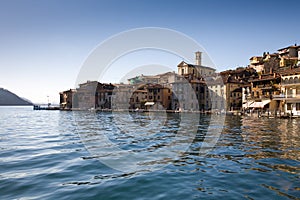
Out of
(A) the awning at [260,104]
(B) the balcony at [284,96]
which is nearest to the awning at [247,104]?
(A) the awning at [260,104]

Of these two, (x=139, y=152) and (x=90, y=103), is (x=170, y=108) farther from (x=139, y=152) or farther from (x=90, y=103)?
(x=139, y=152)

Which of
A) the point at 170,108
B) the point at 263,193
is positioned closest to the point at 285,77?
the point at 170,108

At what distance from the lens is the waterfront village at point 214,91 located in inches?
1617

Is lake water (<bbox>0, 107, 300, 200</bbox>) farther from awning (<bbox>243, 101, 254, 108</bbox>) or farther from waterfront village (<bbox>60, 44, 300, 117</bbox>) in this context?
awning (<bbox>243, 101, 254, 108</bbox>)

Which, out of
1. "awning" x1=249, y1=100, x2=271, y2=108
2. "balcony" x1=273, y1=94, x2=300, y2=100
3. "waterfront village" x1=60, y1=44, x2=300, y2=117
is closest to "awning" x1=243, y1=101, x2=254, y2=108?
"waterfront village" x1=60, y1=44, x2=300, y2=117

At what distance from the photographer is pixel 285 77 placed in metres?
39.9

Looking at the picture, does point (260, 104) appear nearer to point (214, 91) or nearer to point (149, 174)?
point (214, 91)

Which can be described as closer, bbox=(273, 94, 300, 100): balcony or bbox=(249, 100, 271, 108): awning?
bbox=(273, 94, 300, 100): balcony

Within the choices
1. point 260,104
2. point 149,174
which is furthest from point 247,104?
point 149,174

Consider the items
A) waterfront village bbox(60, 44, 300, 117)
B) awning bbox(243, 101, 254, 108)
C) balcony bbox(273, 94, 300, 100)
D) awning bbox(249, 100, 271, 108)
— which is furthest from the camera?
awning bbox(243, 101, 254, 108)

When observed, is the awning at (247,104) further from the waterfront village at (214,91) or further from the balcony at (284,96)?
the balcony at (284,96)

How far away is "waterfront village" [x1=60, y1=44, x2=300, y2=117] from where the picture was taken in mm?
41062

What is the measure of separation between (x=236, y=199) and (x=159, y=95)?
2488 inches

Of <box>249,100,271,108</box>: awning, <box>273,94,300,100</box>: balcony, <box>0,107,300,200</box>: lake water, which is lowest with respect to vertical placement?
<box>0,107,300,200</box>: lake water
